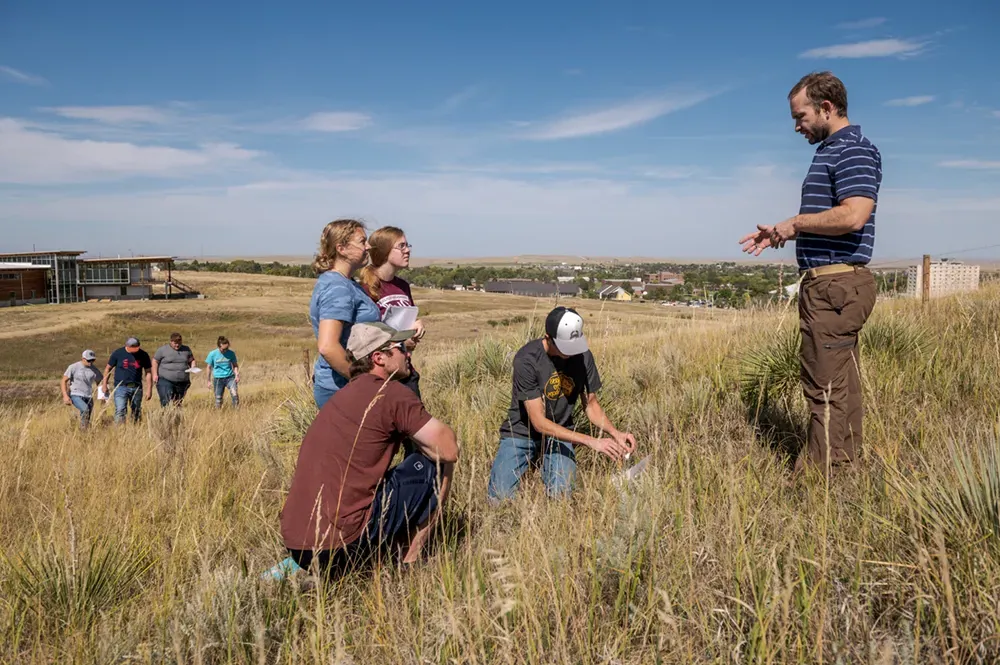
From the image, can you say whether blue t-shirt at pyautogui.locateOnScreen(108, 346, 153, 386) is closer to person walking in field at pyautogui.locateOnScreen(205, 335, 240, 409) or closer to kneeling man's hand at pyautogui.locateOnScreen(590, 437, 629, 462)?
person walking in field at pyautogui.locateOnScreen(205, 335, 240, 409)

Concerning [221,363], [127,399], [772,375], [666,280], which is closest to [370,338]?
[772,375]

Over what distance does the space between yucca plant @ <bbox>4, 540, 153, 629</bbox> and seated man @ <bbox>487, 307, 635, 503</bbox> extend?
1.83 m

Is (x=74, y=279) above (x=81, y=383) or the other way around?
above

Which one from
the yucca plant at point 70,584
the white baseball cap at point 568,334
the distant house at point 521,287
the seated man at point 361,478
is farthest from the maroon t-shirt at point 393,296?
the distant house at point 521,287

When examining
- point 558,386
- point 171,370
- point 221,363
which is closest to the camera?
point 558,386

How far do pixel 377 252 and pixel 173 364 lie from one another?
9.37 metres

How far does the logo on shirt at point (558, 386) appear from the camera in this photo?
14.3 feet

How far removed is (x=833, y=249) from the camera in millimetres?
3496

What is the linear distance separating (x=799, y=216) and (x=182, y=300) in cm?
8167

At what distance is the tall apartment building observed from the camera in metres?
11.4

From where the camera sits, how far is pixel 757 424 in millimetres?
4391

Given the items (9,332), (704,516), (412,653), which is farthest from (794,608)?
(9,332)

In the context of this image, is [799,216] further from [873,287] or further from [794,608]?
[794,608]

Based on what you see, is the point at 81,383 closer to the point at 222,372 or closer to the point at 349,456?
the point at 222,372
